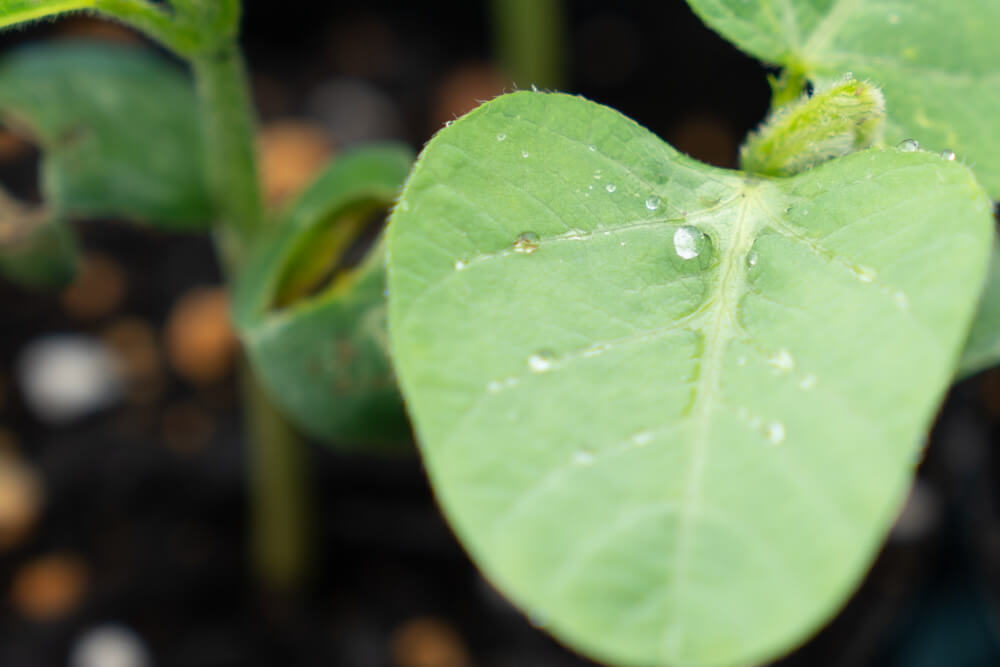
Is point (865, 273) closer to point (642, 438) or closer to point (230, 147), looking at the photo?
point (642, 438)

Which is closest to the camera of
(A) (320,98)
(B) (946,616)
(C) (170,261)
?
(B) (946,616)

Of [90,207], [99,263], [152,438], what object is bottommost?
[152,438]

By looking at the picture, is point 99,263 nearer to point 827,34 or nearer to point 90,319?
point 90,319

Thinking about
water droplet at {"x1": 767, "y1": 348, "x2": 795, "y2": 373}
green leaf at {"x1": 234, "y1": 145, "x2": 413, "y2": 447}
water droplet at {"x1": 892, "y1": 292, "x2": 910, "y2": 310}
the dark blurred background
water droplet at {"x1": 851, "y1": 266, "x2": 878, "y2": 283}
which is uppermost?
water droplet at {"x1": 892, "y1": 292, "x2": 910, "y2": 310}

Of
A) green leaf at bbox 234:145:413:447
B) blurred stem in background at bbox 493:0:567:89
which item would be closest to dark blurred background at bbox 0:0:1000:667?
blurred stem in background at bbox 493:0:567:89

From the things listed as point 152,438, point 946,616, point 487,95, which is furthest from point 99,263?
point 946,616

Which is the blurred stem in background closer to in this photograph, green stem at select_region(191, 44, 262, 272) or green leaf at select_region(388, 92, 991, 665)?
green stem at select_region(191, 44, 262, 272)

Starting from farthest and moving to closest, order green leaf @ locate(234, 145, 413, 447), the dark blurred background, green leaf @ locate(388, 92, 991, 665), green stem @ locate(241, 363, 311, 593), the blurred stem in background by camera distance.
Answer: the blurred stem in background, the dark blurred background, green stem @ locate(241, 363, 311, 593), green leaf @ locate(234, 145, 413, 447), green leaf @ locate(388, 92, 991, 665)
